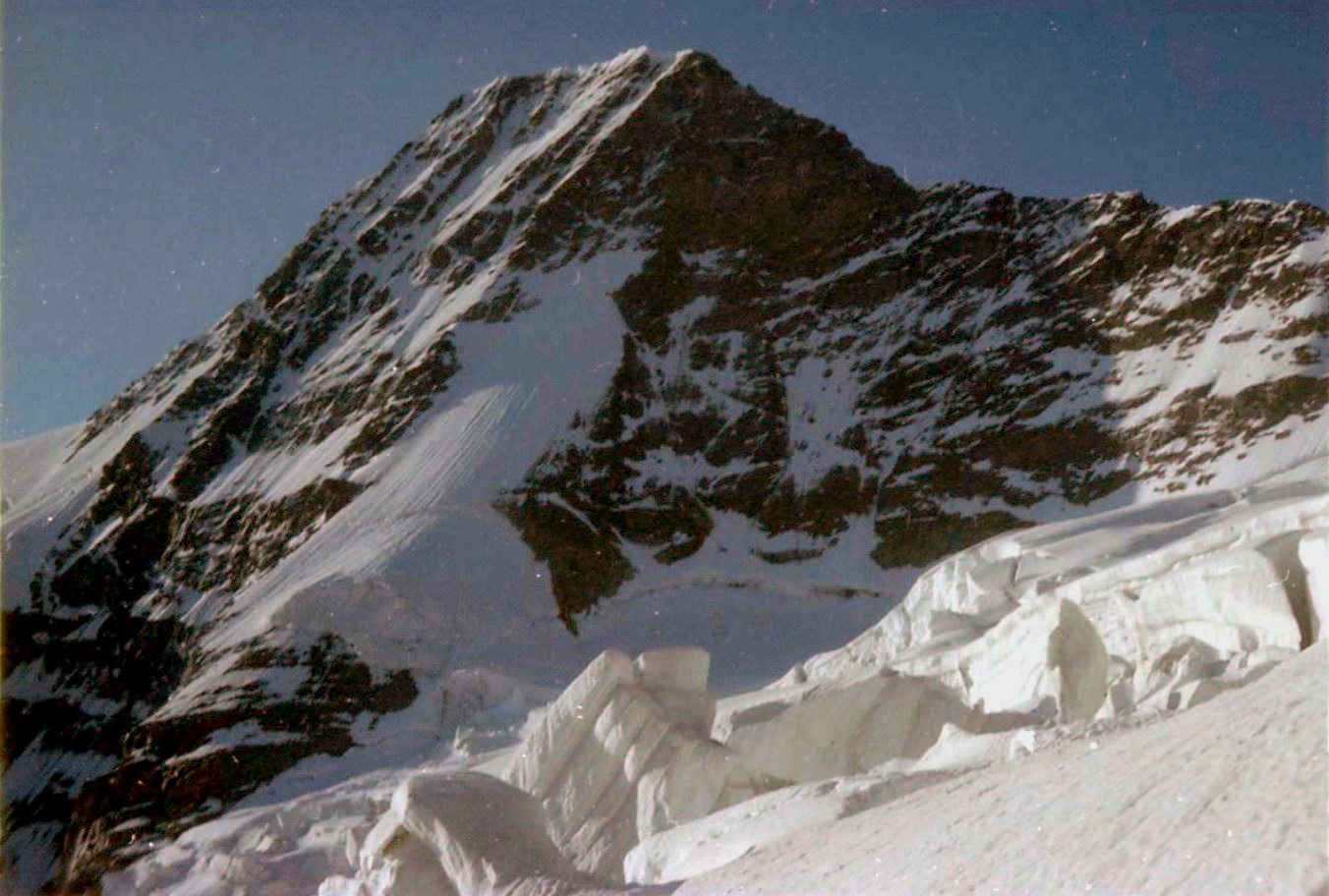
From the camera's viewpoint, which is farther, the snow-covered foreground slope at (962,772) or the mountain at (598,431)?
the mountain at (598,431)

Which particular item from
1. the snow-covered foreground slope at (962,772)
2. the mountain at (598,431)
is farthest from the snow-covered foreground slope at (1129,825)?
the mountain at (598,431)

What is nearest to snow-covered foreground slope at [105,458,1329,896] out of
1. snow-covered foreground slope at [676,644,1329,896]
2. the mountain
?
snow-covered foreground slope at [676,644,1329,896]

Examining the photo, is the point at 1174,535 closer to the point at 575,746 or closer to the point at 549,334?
the point at 575,746

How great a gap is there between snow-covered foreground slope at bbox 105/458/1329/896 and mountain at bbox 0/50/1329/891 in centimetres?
1979

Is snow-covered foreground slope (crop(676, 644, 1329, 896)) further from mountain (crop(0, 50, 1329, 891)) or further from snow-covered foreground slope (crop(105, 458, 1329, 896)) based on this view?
mountain (crop(0, 50, 1329, 891))

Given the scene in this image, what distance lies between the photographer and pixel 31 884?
34688mm

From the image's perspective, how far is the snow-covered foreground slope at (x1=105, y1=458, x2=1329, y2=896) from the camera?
3748 millimetres

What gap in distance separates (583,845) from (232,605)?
A: 3612 centimetres

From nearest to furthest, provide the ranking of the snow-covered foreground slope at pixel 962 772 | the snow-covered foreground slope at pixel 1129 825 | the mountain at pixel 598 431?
1. the snow-covered foreground slope at pixel 1129 825
2. the snow-covered foreground slope at pixel 962 772
3. the mountain at pixel 598 431

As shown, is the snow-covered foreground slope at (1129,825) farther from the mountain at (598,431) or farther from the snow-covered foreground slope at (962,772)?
the mountain at (598,431)

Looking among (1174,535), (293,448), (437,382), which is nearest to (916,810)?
(1174,535)

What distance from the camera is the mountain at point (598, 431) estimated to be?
37594 millimetres

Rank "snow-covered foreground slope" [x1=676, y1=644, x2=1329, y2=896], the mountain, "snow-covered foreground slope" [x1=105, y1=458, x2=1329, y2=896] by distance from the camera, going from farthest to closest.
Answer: the mountain < "snow-covered foreground slope" [x1=105, y1=458, x2=1329, y2=896] < "snow-covered foreground slope" [x1=676, y1=644, x2=1329, y2=896]

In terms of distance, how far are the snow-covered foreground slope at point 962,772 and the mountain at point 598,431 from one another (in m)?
19.8
